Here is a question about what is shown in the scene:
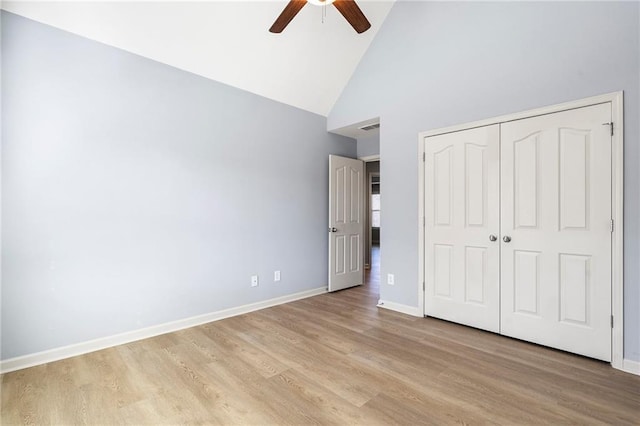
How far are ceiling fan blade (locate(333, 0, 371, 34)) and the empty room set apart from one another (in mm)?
24

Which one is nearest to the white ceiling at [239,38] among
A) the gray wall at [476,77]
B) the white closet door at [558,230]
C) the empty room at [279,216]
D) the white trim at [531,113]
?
the empty room at [279,216]

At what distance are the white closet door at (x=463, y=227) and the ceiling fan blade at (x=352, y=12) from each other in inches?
54.9

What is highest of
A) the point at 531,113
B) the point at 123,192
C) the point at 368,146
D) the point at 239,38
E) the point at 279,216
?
the point at 239,38

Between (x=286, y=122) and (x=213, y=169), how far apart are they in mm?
1252

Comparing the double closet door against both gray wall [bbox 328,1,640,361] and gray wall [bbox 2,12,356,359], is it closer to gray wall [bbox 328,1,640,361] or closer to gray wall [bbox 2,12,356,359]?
gray wall [bbox 328,1,640,361]

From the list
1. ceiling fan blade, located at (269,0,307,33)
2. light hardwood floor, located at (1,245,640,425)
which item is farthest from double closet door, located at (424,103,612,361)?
ceiling fan blade, located at (269,0,307,33)

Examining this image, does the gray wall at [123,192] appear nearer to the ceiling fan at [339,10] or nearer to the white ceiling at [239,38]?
the white ceiling at [239,38]

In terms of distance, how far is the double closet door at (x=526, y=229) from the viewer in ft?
7.67

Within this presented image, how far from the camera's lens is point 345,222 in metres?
4.65

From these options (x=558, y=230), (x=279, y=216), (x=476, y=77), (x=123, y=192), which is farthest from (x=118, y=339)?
(x=476, y=77)

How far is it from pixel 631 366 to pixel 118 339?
13.3 feet

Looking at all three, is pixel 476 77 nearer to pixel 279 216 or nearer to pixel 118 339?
pixel 279 216

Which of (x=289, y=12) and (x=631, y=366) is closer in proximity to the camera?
(x=631, y=366)

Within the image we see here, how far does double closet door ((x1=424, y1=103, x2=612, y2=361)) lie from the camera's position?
92.0 inches
